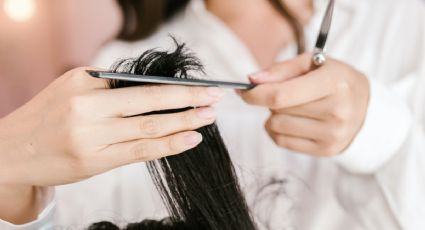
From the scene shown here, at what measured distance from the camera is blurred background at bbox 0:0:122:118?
0.76 m

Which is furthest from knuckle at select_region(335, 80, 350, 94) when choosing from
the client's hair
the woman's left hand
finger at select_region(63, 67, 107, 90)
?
finger at select_region(63, 67, 107, 90)

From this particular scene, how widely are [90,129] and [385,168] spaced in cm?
45

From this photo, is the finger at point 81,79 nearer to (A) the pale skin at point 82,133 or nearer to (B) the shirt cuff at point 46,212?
(A) the pale skin at point 82,133

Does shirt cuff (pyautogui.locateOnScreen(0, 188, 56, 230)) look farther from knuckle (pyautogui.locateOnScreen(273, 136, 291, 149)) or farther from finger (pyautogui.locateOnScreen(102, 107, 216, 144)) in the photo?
knuckle (pyautogui.locateOnScreen(273, 136, 291, 149))

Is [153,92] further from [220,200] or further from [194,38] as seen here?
[194,38]

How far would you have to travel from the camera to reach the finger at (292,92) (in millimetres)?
551

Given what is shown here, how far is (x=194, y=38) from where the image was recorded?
77cm

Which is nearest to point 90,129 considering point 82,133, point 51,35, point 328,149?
point 82,133

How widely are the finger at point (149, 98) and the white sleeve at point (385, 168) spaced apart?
0.32m

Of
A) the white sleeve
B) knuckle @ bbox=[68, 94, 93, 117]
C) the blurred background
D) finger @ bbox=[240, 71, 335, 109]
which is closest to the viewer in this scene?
knuckle @ bbox=[68, 94, 93, 117]

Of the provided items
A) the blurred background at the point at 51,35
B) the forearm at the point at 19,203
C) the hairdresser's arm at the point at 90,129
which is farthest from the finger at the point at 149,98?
the blurred background at the point at 51,35

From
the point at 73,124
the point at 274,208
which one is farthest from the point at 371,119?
the point at 73,124

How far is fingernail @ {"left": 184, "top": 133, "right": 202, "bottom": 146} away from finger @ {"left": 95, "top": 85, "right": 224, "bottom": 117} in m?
0.02

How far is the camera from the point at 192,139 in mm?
395
